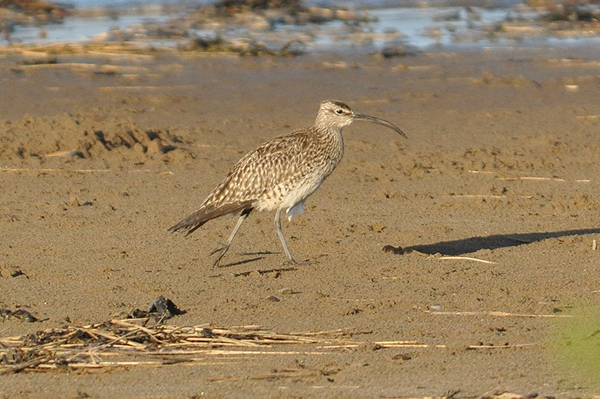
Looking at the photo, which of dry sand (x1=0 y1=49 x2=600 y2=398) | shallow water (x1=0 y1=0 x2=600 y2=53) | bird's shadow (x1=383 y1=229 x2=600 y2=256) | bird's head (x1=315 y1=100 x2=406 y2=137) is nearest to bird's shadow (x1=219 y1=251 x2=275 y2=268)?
dry sand (x1=0 y1=49 x2=600 y2=398)

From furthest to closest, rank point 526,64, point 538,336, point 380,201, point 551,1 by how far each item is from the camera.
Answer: point 551,1
point 526,64
point 380,201
point 538,336

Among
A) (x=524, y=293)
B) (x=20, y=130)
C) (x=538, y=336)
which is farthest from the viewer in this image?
(x=20, y=130)

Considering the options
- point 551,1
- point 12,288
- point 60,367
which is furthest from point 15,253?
point 551,1

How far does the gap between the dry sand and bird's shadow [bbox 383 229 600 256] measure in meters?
0.02

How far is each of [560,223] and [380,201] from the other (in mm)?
1607

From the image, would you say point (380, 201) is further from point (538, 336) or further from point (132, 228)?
point (538, 336)

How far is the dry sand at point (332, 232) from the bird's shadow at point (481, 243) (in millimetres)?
23

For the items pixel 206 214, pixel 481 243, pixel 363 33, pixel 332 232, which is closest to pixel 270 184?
pixel 206 214

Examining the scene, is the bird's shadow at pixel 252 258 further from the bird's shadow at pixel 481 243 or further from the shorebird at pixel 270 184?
the bird's shadow at pixel 481 243

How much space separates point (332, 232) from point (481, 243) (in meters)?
1.15

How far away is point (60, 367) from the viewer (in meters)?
5.43

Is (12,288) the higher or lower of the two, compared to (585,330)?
lower

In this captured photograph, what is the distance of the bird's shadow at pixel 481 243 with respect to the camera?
27.3 feet

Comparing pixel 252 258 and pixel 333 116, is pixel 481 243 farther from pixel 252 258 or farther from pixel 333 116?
pixel 252 258
